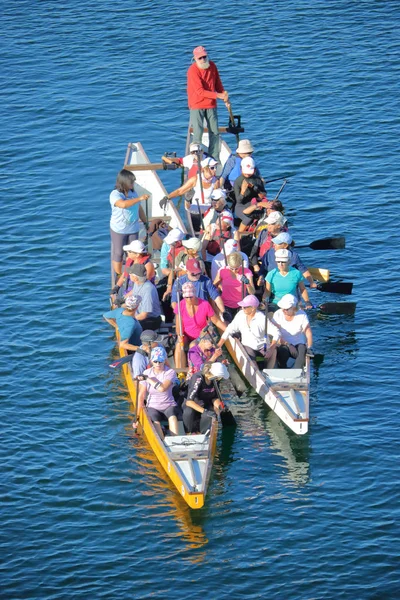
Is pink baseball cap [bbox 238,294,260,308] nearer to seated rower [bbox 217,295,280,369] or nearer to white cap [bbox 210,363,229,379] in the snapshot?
seated rower [bbox 217,295,280,369]

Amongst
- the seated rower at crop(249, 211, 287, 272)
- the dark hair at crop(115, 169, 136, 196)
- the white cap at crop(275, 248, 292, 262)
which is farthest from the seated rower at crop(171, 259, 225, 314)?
the dark hair at crop(115, 169, 136, 196)

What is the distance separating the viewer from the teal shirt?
78.3 feet

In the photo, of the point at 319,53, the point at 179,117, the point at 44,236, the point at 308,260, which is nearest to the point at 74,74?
the point at 179,117

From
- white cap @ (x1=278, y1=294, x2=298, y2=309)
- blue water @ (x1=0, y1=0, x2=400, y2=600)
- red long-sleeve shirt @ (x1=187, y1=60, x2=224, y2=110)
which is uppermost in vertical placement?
red long-sleeve shirt @ (x1=187, y1=60, x2=224, y2=110)

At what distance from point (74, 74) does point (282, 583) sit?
26658 mm

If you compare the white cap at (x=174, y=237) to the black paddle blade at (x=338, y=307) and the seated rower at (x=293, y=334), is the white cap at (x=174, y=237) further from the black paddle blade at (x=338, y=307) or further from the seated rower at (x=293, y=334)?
the black paddle blade at (x=338, y=307)

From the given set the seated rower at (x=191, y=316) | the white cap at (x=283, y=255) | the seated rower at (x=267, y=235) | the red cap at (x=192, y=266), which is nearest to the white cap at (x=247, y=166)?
the seated rower at (x=267, y=235)

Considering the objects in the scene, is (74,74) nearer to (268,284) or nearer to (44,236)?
(44,236)

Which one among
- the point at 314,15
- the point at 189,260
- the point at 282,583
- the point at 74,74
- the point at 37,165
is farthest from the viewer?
the point at 314,15

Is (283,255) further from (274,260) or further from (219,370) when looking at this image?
(219,370)

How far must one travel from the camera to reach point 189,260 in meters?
23.0

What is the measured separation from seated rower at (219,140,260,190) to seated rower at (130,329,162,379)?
752cm

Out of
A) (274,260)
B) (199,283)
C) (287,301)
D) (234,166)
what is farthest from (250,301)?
(234,166)

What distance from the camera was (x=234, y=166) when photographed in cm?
2856
